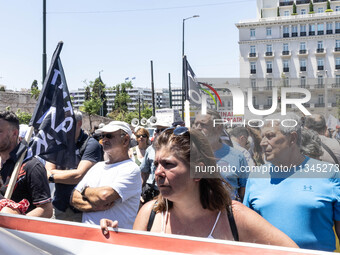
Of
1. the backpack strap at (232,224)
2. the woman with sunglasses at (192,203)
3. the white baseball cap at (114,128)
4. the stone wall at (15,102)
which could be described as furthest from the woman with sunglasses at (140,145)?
the stone wall at (15,102)

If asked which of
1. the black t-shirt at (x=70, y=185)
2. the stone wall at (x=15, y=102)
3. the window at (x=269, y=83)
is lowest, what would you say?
the black t-shirt at (x=70, y=185)

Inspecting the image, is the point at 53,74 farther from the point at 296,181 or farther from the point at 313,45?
the point at 313,45

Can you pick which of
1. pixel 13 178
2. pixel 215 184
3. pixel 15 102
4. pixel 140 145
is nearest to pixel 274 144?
pixel 215 184

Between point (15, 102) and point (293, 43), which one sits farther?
point (293, 43)

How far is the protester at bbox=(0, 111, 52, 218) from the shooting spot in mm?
3281

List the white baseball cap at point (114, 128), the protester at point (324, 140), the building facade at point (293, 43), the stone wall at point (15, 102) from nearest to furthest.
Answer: the protester at point (324, 140), the white baseball cap at point (114, 128), the stone wall at point (15, 102), the building facade at point (293, 43)

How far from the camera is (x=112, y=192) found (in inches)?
132

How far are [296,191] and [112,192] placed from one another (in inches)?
53.6

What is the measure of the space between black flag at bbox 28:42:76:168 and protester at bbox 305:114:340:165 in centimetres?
235

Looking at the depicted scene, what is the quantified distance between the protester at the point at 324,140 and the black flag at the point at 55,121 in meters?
2.35

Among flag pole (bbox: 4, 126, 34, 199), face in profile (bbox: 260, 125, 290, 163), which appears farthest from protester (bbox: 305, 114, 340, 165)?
flag pole (bbox: 4, 126, 34, 199)

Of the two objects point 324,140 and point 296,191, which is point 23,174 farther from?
point 324,140

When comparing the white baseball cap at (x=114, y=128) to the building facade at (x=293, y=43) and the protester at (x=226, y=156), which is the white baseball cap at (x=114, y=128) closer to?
the protester at (x=226, y=156)

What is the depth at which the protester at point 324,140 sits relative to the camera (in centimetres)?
265
